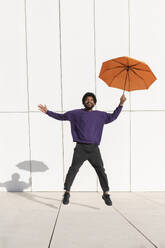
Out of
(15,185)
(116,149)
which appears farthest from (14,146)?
(116,149)

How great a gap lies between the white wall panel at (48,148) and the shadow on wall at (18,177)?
6 centimetres

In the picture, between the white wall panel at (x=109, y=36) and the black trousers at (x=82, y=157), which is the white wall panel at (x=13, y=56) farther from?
the black trousers at (x=82, y=157)

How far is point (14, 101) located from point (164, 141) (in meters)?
4.29

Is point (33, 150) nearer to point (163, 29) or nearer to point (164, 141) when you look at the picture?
point (164, 141)

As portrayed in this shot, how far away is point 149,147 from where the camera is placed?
5938mm

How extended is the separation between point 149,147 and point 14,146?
3740mm

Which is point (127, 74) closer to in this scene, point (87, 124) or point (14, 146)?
point (87, 124)

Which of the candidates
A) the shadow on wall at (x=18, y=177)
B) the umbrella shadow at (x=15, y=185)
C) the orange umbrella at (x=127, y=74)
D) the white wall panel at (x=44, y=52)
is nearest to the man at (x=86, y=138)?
the orange umbrella at (x=127, y=74)

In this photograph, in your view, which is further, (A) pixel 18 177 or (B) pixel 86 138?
(A) pixel 18 177

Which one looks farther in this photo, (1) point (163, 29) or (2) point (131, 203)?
(1) point (163, 29)

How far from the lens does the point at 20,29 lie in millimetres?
5949

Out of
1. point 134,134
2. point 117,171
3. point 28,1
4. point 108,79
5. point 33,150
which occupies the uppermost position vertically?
point 28,1

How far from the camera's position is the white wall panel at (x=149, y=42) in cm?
586

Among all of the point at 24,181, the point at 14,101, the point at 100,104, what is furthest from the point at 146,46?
the point at 24,181
